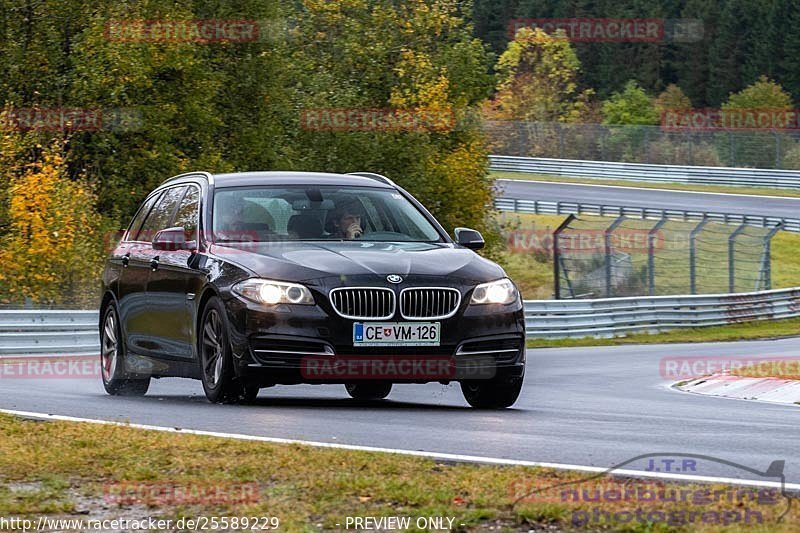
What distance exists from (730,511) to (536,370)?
13.5 m

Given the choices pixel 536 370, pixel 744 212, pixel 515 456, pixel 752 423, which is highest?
pixel 515 456

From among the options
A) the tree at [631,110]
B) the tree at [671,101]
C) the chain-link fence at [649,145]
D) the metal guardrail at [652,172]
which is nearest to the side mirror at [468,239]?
the chain-link fence at [649,145]

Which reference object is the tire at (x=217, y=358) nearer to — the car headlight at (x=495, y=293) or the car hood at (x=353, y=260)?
the car hood at (x=353, y=260)

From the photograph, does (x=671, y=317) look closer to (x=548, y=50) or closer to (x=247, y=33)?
(x=247, y=33)

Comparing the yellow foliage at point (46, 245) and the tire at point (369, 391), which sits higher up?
the tire at point (369, 391)

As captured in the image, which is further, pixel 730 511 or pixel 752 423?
pixel 752 423

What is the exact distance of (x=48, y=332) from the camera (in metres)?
21.3

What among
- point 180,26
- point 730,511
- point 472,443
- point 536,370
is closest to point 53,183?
point 180,26

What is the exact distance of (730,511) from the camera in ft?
18.4

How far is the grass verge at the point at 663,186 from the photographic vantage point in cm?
6022

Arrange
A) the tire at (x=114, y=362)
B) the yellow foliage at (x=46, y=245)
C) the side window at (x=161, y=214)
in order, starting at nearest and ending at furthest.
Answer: the side window at (x=161, y=214) → the tire at (x=114, y=362) → the yellow foliage at (x=46, y=245)

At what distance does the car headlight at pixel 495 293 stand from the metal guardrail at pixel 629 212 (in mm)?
35929

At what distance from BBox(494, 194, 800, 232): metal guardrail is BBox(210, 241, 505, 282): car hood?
35929mm

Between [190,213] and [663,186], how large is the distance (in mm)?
54213
